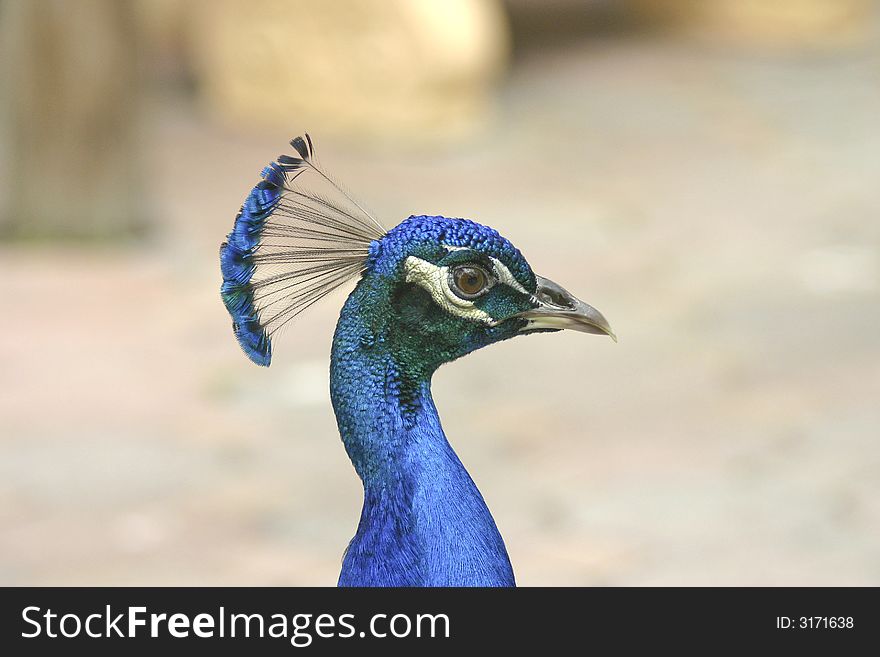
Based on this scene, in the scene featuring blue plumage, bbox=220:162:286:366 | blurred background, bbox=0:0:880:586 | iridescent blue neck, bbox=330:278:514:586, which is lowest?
iridescent blue neck, bbox=330:278:514:586

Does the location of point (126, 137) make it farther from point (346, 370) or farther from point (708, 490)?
point (346, 370)

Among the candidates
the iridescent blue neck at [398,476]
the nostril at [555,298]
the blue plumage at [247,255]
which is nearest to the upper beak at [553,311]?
the nostril at [555,298]

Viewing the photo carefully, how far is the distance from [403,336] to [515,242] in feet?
10.9

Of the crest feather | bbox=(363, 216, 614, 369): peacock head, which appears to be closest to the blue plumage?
the crest feather

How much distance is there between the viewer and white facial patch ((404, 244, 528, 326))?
1.45 meters

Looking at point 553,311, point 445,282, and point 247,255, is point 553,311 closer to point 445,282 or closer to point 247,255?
point 445,282

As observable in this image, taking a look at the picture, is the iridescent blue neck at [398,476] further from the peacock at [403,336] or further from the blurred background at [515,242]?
the blurred background at [515,242]

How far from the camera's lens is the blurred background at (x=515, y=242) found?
3.13 m

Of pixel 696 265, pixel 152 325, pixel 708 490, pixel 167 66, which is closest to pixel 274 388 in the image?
pixel 152 325

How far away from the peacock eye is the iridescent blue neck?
7 centimetres

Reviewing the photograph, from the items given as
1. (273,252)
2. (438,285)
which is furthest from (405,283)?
(273,252)

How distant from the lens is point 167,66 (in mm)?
6773

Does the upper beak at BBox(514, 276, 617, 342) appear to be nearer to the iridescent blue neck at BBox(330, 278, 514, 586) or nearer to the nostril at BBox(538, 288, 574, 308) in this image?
the nostril at BBox(538, 288, 574, 308)

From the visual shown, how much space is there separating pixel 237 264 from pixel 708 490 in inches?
82.8
